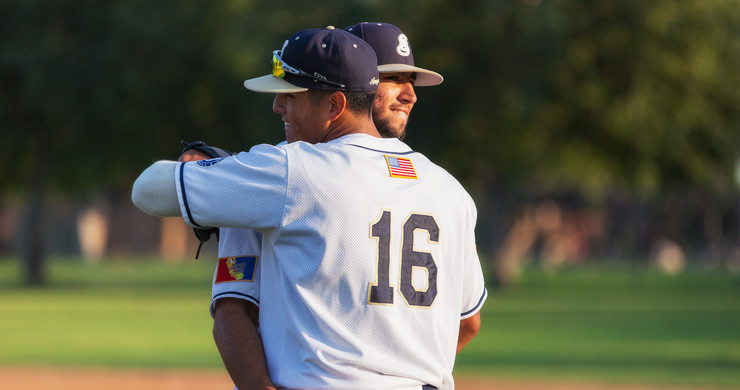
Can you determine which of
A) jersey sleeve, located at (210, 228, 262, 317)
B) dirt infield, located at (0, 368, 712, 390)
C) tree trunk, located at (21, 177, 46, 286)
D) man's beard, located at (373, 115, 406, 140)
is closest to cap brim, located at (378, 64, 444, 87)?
man's beard, located at (373, 115, 406, 140)

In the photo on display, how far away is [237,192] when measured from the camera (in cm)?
279

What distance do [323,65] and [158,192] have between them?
55 centimetres

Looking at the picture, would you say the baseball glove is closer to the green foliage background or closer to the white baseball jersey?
the white baseball jersey

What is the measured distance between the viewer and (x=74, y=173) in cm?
3562

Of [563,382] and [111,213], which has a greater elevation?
[563,382]

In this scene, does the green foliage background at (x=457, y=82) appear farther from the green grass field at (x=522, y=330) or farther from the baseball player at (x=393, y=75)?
the baseball player at (x=393, y=75)

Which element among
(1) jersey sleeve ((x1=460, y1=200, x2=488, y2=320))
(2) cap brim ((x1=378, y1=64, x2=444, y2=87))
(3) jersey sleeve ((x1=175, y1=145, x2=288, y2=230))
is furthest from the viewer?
(2) cap brim ((x1=378, y1=64, x2=444, y2=87))

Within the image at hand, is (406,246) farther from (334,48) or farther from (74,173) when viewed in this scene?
(74,173)

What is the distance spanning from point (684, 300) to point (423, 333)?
25.6m

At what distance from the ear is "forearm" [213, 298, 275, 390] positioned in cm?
56

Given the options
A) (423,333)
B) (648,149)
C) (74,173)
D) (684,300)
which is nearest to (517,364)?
(423,333)

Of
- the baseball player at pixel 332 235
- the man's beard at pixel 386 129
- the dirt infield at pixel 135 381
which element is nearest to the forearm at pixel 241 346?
the baseball player at pixel 332 235

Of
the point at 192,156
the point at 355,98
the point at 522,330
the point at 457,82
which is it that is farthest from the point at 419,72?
the point at 457,82

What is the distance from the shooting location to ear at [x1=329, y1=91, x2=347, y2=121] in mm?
2993
